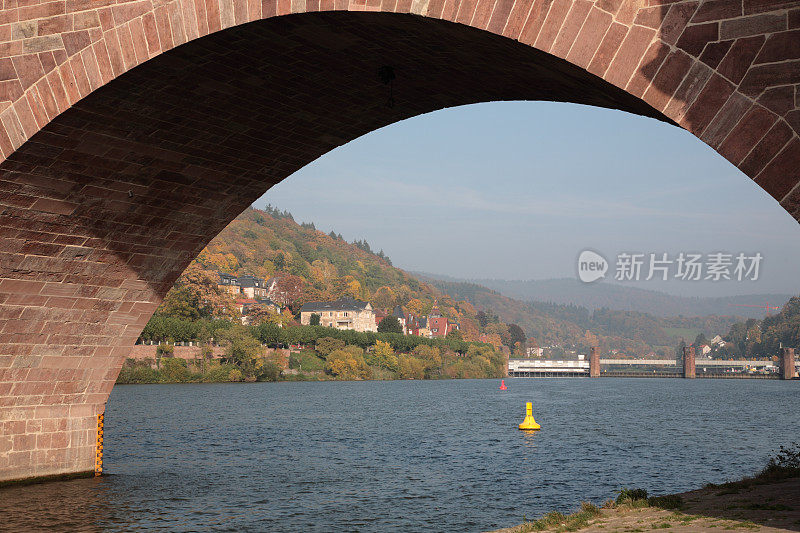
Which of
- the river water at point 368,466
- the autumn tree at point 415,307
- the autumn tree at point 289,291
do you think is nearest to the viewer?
the river water at point 368,466

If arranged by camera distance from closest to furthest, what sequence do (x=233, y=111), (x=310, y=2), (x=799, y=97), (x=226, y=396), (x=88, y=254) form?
1. (x=799, y=97)
2. (x=310, y=2)
3. (x=233, y=111)
4. (x=88, y=254)
5. (x=226, y=396)

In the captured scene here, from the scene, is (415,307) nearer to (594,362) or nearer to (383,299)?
(383,299)

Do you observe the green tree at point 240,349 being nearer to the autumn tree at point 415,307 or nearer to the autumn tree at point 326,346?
the autumn tree at point 326,346

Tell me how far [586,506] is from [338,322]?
129479 millimetres

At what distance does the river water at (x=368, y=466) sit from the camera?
53.6ft

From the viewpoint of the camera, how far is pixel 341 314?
142 meters

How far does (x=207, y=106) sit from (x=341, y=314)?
132m

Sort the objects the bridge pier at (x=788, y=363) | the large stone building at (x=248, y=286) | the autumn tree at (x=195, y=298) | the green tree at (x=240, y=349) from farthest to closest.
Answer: the bridge pier at (x=788, y=363)
the large stone building at (x=248, y=286)
the autumn tree at (x=195, y=298)
the green tree at (x=240, y=349)

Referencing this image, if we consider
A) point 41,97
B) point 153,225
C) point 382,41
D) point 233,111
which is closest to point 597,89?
point 382,41

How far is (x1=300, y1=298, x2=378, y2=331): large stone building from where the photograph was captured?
141 metres

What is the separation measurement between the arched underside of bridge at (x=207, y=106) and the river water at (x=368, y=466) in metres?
2.36

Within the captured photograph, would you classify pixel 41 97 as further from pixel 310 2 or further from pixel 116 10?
pixel 310 2

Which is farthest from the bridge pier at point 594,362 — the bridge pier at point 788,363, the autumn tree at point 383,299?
the autumn tree at point 383,299

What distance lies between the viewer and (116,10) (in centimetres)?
873
